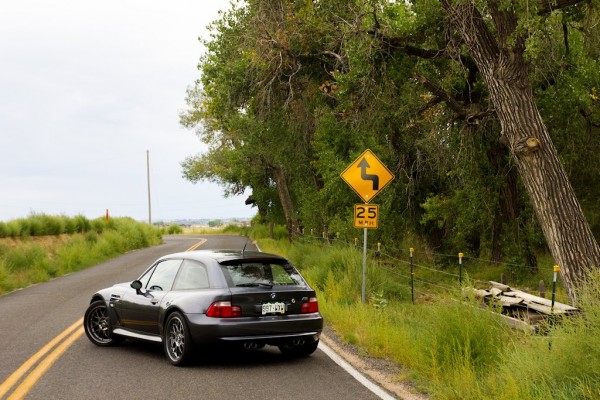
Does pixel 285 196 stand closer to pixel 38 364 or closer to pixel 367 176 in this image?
pixel 367 176

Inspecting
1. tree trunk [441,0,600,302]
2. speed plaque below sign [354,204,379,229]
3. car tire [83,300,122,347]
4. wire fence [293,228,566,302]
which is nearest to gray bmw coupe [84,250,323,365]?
car tire [83,300,122,347]

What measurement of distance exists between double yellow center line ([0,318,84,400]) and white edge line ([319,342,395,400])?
11.9ft

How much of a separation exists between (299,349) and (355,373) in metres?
1.38

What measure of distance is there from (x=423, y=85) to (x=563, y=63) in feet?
11.6

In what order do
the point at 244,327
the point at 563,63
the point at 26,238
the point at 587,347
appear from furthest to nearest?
the point at 26,238 < the point at 563,63 < the point at 244,327 < the point at 587,347

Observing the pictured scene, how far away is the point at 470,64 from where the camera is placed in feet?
62.8

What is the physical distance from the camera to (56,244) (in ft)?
111

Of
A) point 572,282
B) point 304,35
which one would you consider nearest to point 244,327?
point 572,282

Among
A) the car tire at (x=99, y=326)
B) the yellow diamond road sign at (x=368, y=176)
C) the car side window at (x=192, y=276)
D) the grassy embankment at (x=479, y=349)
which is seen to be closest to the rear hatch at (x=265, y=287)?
the car side window at (x=192, y=276)

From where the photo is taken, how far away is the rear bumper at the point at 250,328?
892 centimetres

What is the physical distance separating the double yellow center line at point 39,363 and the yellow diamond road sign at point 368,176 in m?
6.25

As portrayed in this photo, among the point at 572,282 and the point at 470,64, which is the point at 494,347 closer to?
the point at 572,282

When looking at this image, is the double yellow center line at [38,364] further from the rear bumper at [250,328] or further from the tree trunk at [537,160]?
the tree trunk at [537,160]

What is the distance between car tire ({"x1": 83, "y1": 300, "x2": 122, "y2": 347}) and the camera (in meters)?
11.0
